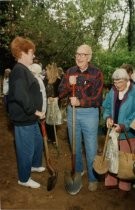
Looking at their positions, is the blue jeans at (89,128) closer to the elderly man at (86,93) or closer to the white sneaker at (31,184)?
the elderly man at (86,93)

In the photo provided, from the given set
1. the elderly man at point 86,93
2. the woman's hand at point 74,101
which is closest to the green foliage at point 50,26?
the elderly man at point 86,93

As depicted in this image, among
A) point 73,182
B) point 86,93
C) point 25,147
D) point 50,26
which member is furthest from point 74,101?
point 50,26

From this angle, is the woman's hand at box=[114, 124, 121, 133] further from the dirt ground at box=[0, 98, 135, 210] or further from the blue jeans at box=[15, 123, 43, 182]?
the blue jeans at box=[15, 123, 43, 182]

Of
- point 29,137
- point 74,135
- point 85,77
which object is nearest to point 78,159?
point 74,135

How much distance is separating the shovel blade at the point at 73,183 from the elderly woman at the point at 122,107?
67 cm

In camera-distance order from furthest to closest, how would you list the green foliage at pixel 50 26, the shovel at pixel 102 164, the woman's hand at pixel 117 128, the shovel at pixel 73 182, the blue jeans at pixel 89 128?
the green foliage at pixel 50 26, the shovel at pixel 73 182, the blue jeans at pixel 89 128, the shovel at pixel 102 164, the woman's hand at pixel 117 128

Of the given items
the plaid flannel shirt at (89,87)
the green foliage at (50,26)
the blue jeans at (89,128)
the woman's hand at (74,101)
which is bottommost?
the blue jeans at (89,128)

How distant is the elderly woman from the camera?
15.6ft

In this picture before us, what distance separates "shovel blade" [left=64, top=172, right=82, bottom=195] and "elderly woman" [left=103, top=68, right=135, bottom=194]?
667mm

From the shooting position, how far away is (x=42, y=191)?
5215 millimetres

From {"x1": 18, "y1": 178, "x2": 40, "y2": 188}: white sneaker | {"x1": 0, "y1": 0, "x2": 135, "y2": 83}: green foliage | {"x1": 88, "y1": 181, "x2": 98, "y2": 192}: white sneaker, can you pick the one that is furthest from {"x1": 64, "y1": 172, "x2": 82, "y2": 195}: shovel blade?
{"x1": 0, "y1": 0, "x2": 135, "y2": 83}: green foliage

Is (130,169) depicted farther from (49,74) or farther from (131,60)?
(131,60)

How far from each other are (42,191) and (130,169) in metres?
1.42

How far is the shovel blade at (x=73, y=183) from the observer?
5109 millimetres
